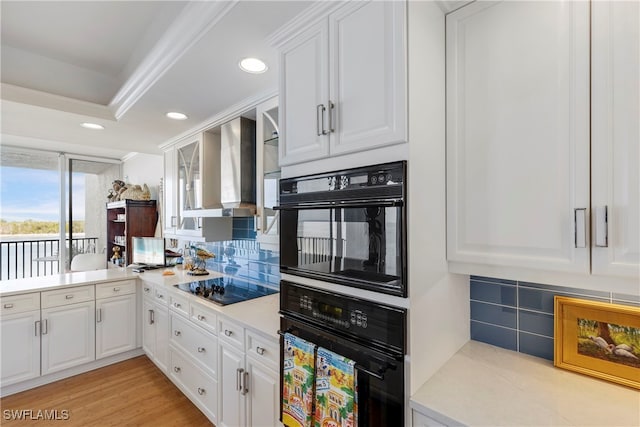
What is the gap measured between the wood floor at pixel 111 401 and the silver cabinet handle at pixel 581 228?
7.86ft

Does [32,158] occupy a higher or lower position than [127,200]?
higher

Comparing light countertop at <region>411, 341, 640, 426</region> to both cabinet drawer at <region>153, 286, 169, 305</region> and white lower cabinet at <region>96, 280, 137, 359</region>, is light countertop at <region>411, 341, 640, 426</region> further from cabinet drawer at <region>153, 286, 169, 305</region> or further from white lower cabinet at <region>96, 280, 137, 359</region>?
Result: white lower cabinet at <region>96, 280, 137, 359</region>

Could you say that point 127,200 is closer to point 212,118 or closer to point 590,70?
point 212,118

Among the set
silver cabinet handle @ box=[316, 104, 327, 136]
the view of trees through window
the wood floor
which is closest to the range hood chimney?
silver cabinet handle @ box=[316, 104, 327, 136]

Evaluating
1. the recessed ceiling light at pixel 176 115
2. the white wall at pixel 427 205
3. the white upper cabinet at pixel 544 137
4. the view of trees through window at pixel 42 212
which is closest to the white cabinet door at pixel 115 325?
the recessed ceiling light at pixel 176 115

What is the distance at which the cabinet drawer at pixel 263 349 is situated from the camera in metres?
1.54

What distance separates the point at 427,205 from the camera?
114 centimetres

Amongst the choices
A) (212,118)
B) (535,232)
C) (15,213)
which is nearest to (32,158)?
(15,213)

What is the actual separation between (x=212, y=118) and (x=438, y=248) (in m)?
2.13

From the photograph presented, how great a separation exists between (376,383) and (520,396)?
0.48 metres

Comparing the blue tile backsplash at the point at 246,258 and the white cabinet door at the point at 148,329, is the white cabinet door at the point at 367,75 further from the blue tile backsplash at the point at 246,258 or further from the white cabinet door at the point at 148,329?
the white cabinet door at the point at 148,329

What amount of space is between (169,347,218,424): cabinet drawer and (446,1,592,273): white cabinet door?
1.79 m

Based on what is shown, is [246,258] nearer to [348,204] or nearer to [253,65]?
[253,65]

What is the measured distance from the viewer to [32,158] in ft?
15.1
